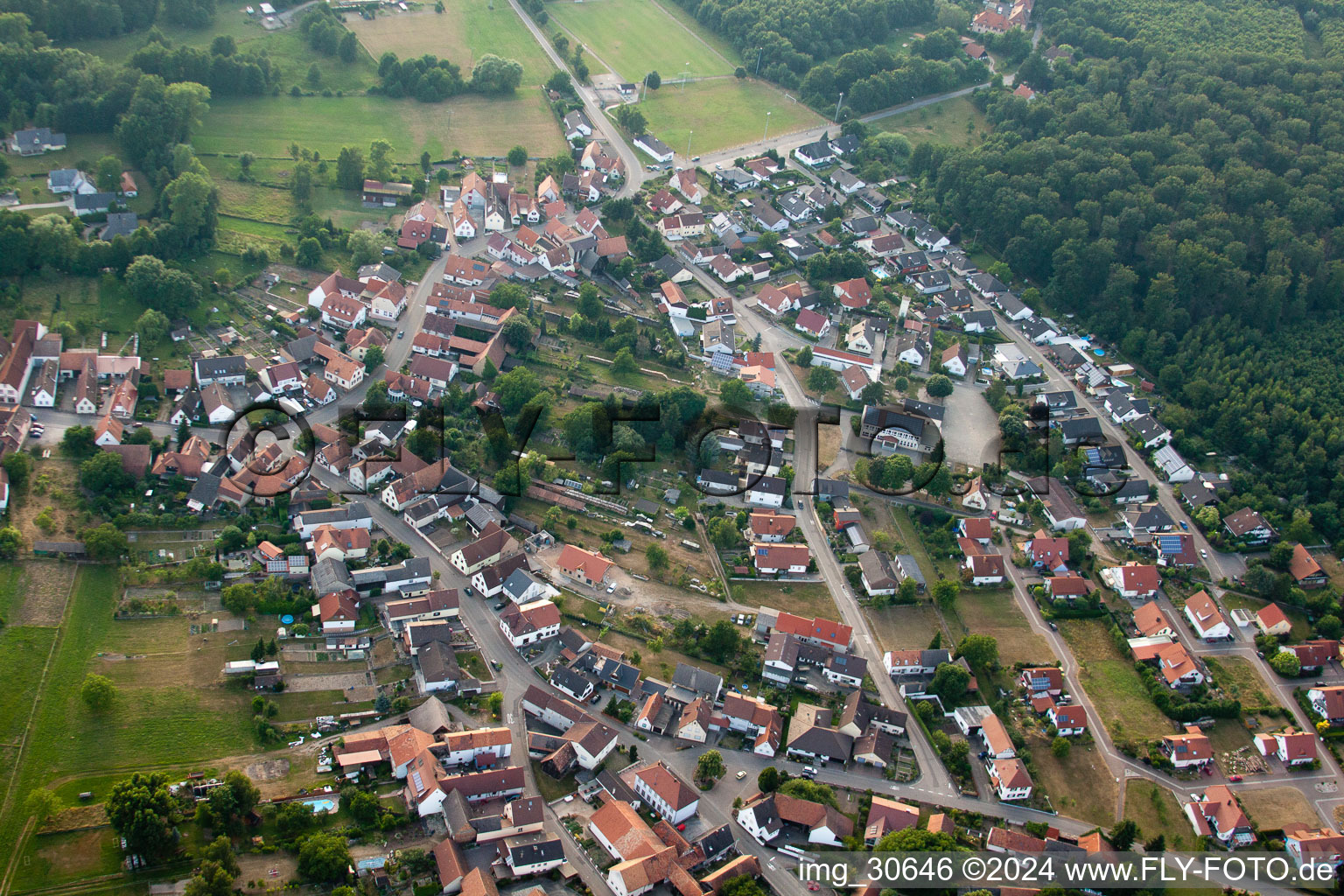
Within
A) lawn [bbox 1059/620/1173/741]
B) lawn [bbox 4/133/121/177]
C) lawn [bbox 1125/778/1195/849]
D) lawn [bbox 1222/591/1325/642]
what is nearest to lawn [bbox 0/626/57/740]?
lawn [bbox 4/133/121/177]

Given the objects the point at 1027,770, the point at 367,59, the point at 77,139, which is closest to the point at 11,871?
the point at 1027,770

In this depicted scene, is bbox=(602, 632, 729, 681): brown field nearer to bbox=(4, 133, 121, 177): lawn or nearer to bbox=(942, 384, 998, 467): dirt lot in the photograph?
bbox=(942, 384, 998, 467): dirt lot

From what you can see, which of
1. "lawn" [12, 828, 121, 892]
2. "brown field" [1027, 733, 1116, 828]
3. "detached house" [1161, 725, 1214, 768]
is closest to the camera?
"lawn" [12, 828, 121, 892]

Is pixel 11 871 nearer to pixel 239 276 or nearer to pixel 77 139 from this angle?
pixel 239 276

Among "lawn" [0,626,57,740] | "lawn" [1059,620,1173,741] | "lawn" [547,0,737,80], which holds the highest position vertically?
"lawn" [547,0,737,80]

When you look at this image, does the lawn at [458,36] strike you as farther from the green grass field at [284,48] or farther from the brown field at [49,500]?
the brown field at [49,500]

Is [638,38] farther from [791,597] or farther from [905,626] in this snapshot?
[905,626]

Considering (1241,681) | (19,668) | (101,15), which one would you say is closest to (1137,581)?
(1241,681)
